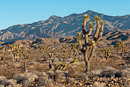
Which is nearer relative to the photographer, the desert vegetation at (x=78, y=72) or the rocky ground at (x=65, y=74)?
the rocky ground at (x=65, y=74)

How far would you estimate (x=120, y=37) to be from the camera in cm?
18525

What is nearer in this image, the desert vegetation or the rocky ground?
the rocky ground

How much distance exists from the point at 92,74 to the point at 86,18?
542cm

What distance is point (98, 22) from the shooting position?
1512cm

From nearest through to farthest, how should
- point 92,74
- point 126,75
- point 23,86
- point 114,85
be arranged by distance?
point 114,85 → point 23,86 → point 126,75 → point 92,74

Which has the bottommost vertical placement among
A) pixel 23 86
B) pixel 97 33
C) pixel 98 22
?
pixel 23 86

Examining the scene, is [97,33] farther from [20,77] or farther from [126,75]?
[20,77]

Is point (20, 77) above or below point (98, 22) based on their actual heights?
below

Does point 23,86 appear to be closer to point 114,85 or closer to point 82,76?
point 82,76

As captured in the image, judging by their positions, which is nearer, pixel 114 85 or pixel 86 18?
pixel 114 85

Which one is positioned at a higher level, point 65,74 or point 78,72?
point 78,72

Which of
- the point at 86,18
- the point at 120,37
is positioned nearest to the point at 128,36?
the point at 120,37

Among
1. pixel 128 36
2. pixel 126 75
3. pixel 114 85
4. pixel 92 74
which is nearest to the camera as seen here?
pixel 114 85

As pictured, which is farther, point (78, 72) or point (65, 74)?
point (65, 74)
